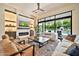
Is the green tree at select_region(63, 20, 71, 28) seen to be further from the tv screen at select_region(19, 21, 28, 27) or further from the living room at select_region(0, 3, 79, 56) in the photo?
the tv screen at select_region(19, 21, 28, 27)

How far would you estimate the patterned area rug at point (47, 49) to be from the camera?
2258 millimetres

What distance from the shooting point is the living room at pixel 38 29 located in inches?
86.4

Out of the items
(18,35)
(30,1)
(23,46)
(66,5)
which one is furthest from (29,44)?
(66,5)

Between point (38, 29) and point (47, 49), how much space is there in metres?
0.43

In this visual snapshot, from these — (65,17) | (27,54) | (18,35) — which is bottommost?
(27,54)

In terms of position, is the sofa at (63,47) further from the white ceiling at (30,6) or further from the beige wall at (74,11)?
the white ceiling at (30,6)

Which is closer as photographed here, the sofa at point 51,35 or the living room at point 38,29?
the living room at point 38,29

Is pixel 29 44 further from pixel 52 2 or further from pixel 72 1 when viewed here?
pixel 72 1

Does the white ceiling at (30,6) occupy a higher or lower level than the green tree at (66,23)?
higher

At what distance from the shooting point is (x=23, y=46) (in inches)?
89.0

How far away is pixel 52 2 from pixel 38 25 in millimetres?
523

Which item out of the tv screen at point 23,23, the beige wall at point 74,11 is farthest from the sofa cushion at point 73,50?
the tv screen at point 23,23

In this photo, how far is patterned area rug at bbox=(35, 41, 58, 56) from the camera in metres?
2.26

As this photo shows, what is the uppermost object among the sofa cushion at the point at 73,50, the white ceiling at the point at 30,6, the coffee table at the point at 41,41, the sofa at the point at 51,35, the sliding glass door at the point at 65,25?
the white ceiling at the point at 30,6
